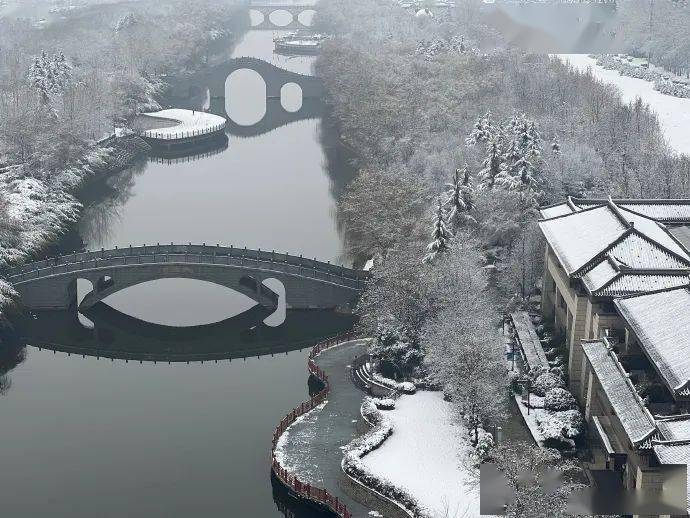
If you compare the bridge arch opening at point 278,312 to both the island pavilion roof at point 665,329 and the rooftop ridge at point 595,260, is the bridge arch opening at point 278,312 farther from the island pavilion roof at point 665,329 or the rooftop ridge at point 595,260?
the island pavilion roof at point 665,329

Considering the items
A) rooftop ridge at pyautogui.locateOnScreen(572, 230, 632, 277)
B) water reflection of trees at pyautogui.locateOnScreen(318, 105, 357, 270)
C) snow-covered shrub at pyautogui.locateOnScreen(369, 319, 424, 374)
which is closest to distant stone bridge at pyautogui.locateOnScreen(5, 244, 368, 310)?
water reflection of trees at pyautogui.locateOnScreen(318, 105, 357, 270)

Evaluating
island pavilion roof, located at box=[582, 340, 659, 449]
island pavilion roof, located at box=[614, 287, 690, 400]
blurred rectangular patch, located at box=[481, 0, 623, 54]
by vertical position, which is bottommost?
island pavilion roof, located at box=[582, 340, 659, 449]

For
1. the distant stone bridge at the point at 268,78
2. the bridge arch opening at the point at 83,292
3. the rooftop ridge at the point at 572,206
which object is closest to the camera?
the rooftop ridge at the point at 572,206

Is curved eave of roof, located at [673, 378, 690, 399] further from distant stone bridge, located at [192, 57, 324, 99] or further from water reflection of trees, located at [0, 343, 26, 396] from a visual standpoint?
distant stone bridge, located at [192, 57, 324, 99]

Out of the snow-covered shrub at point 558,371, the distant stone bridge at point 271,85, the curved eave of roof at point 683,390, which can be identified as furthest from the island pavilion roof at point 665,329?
the distant stone bridge at point 271,85

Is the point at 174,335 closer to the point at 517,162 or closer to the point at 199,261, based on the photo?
the point at 199,261
